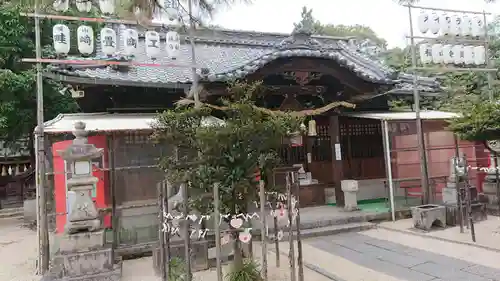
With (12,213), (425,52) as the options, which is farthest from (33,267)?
(425,52)

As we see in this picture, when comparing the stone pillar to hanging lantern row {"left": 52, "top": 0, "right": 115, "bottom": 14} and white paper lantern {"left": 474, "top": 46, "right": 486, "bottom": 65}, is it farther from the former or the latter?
hanging lantern row {"left": 52, "top": 0, "right": 115, "bottom": 14}

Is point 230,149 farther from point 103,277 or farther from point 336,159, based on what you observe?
point 336,159

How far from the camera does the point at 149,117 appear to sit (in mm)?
9492

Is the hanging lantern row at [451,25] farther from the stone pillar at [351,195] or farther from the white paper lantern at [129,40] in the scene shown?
the white paper lantern at [129,40]

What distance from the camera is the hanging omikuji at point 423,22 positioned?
10.5m

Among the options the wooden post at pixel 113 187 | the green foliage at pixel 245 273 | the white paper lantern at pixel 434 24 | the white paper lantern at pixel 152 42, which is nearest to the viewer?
the green foliage at pixel 245 273

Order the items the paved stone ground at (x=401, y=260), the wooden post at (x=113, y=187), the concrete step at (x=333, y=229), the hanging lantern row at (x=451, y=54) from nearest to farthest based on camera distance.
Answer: the paved stone ground at (x=401, y=260)
the wooden post at (x=113, y=187)
the concrete step at (x=333, y=229)
the hanging lantern row at (x=451, y=54)

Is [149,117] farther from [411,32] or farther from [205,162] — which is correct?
[411,32]

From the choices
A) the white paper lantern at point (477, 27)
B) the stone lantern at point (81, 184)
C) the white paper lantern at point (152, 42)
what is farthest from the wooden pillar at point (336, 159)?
the stone lantern at point (81, 184)

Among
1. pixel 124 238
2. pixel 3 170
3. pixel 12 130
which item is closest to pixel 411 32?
pixel 124 238

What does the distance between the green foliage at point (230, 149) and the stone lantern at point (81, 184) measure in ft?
7.44

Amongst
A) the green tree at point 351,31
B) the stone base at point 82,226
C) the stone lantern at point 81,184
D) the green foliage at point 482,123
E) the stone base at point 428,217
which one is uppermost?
the green tree at point 351,31

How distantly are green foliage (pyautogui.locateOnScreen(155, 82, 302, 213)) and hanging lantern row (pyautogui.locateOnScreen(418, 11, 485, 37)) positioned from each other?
7580 millimetres

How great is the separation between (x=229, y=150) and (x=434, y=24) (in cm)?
889
